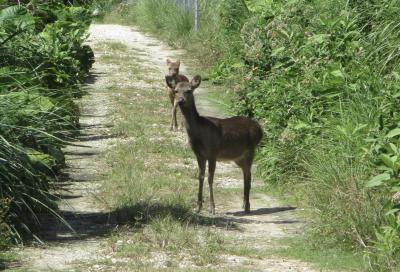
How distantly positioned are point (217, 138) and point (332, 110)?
142 cm

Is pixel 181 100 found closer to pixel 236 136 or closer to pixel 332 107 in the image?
pixel 236 136

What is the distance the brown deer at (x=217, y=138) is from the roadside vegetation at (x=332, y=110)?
63 centimetres

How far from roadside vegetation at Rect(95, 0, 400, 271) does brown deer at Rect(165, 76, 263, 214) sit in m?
0.63

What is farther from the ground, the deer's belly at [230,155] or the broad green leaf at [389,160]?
the broad green leaf at [389,160]

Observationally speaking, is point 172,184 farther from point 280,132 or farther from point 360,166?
point 360,166

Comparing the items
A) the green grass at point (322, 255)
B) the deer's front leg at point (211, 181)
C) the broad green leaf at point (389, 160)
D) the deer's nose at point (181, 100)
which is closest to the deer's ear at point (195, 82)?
the deer's nose at point (181, 100)

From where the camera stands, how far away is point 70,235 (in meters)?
9.66

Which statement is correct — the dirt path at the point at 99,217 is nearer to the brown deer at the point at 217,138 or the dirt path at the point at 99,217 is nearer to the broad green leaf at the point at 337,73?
the brown deer at the point at 217,138

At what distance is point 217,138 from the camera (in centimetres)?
1148

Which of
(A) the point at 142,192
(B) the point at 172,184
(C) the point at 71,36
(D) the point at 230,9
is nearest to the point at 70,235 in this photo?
(A) the point at 142,192

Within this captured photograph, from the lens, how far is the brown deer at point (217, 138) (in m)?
11.4

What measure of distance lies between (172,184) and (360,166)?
2.91 meters

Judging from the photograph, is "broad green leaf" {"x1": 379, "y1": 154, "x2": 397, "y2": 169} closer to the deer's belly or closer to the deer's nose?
the deer's belly

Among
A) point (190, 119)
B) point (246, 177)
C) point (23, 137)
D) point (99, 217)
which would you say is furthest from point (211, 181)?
point (23, 137)
